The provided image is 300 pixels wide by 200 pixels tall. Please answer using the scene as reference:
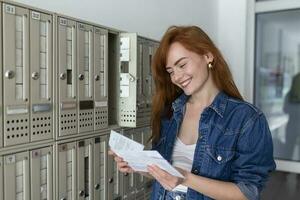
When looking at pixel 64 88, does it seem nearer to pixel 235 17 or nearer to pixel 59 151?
pixel 59 151

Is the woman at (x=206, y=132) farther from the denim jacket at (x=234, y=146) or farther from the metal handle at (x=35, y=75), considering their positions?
the metal handle at (x=35, y=75)

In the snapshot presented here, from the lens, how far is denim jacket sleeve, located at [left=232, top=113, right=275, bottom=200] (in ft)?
3.67

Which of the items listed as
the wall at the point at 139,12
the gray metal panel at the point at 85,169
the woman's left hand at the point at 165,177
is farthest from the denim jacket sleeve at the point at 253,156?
the wall at the point at 139,12

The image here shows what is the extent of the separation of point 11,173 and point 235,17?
3361 mm

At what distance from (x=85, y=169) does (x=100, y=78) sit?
1.42 feet

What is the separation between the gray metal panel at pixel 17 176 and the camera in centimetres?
110

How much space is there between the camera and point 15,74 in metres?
1.12

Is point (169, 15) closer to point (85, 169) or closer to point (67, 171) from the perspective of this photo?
point (85, 169)

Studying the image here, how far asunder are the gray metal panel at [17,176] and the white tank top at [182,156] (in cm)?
54

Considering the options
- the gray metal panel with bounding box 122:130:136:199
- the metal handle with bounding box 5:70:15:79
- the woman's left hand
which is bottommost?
the gray metal panel with bounding box 122:130:136:199

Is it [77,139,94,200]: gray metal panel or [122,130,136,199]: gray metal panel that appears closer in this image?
[77,139,94,200]: gray metal panel

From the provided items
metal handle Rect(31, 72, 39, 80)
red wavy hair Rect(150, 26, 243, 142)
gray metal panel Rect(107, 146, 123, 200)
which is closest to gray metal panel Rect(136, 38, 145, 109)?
gray metal panel Rect(107, 146, 123, 200)

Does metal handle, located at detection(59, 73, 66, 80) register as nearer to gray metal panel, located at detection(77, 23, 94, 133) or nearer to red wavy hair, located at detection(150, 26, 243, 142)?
gray metal panel, located at detection(77, 23, 94, 133)

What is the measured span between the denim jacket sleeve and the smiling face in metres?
0.24
